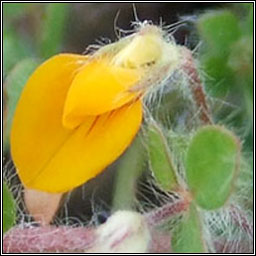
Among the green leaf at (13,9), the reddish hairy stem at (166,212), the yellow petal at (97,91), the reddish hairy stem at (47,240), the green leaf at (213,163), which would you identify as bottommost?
the reddish hairy stem at (47,240)

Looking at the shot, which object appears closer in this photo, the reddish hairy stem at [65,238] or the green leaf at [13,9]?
the reddish hairy stem at [65,238]

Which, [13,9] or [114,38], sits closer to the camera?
[13,9]

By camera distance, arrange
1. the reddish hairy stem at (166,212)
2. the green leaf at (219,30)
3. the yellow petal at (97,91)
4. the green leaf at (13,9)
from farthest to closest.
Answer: the green leaf at (13,9) < the green leaf at (219,30) < the reddish hairy stem at (166,212) < the yellow petal at (97,91)

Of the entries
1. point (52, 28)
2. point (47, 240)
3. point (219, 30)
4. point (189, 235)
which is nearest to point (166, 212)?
point (189, 235)

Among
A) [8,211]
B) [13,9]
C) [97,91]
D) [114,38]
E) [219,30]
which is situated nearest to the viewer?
[97,91]

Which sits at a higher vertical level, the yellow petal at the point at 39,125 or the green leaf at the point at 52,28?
the green leaf at the point at 52,28

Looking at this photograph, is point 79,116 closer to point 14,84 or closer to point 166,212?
point 166,212

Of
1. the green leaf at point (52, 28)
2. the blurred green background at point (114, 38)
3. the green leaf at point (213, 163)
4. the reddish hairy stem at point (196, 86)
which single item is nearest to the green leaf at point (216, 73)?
the blurred green background at point (114, 38)

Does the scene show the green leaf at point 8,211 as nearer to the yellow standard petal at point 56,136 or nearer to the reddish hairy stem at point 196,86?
the yellow standard petal at point 56,136
